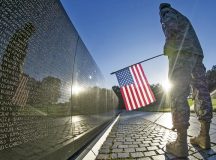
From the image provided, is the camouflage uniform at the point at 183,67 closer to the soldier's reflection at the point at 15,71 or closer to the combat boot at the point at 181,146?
the combat boot at the point at 181,146

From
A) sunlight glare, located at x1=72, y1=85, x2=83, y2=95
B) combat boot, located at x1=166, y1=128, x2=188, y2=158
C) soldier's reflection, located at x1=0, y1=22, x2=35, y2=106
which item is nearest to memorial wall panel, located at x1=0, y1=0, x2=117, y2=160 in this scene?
soldier's reflection, located at x1=0, y1=22, x2=35, y2=106

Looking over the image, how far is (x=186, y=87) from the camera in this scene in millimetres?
2320

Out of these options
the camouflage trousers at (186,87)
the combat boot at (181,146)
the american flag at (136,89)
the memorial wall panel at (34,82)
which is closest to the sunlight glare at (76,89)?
the memorial wall panel at (34,82)

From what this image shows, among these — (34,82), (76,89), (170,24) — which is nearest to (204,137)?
(170,24)

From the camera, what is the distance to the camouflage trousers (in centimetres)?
223

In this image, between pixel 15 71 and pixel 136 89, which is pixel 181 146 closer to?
pixel 15 71

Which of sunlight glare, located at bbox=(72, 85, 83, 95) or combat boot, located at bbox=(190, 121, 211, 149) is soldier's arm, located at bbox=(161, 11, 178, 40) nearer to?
combat boot, located at bbox=(190, 121, 211, 149)

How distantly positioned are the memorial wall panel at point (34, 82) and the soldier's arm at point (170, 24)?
1.19 meters

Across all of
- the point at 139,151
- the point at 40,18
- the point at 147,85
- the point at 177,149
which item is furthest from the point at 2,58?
the point at 147,85

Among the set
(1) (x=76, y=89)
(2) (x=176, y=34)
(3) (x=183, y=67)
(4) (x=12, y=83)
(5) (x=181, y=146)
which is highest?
(2) (x=176, y=34)

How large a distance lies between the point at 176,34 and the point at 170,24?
141 millimetres

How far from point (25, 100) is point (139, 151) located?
1708 millimetres

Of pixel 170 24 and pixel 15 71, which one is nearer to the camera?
pixel 15 71

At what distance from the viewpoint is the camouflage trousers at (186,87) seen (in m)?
2.23
